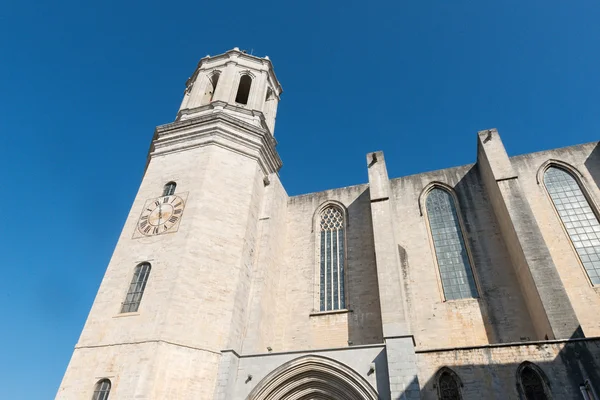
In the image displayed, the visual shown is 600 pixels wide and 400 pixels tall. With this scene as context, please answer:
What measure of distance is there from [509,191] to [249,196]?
861 centimetres

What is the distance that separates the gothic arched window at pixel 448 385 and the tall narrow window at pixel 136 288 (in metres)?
8.08

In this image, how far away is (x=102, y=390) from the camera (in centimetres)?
949

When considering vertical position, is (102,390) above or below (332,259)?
below

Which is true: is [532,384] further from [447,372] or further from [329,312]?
[329,312]

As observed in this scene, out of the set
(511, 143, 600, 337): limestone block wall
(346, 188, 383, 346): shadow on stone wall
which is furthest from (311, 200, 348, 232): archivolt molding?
(511, 143, 600, 337): limestone block wall

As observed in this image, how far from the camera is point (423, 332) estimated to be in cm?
1219

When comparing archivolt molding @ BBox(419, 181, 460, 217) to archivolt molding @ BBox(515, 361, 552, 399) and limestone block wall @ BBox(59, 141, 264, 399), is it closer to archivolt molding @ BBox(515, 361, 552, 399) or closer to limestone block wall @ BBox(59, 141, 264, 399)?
limestone block wall @ BBox(59, 141, 264, 399)

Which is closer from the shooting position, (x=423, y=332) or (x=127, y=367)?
(x=127, y=367)

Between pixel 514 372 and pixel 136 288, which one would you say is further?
pixel 136 288

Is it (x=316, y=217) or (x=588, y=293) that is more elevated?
(x=316, y=217)

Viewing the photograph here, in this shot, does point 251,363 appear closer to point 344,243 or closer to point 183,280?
point 183,280

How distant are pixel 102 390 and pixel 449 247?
11397 millimetres

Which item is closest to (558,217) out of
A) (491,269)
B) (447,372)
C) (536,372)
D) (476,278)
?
(491,269)

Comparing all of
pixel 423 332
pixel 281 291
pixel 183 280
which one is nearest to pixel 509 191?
pixel 423 332
